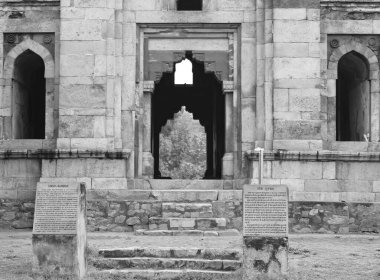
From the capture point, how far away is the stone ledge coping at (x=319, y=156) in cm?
1511

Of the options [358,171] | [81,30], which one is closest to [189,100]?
[81,30]

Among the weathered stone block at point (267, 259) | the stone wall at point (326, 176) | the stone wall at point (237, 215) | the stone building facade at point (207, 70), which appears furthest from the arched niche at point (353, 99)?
the weathered stone block at point (267, 259)

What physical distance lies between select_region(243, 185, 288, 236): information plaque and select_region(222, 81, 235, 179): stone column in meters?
6.36

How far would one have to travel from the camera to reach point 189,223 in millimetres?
14047

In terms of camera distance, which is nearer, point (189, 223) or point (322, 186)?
point (189, 223)

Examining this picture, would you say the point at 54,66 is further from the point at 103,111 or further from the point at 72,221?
the point at 72,221

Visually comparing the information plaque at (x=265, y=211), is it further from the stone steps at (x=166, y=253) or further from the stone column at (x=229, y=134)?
the stone column at (x=229, y=134)

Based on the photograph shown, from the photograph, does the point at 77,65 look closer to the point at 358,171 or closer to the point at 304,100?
the point at 304,100

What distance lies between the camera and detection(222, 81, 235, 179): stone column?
632 inches

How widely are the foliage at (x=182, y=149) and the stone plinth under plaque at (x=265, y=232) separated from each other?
29239 mm

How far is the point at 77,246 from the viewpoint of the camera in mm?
9547

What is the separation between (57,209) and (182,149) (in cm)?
3205

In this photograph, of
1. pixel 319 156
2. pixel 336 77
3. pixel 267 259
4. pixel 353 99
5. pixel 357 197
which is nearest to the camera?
pixel 267 259

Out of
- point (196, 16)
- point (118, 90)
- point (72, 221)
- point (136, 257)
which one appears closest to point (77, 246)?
point (72, 221)
